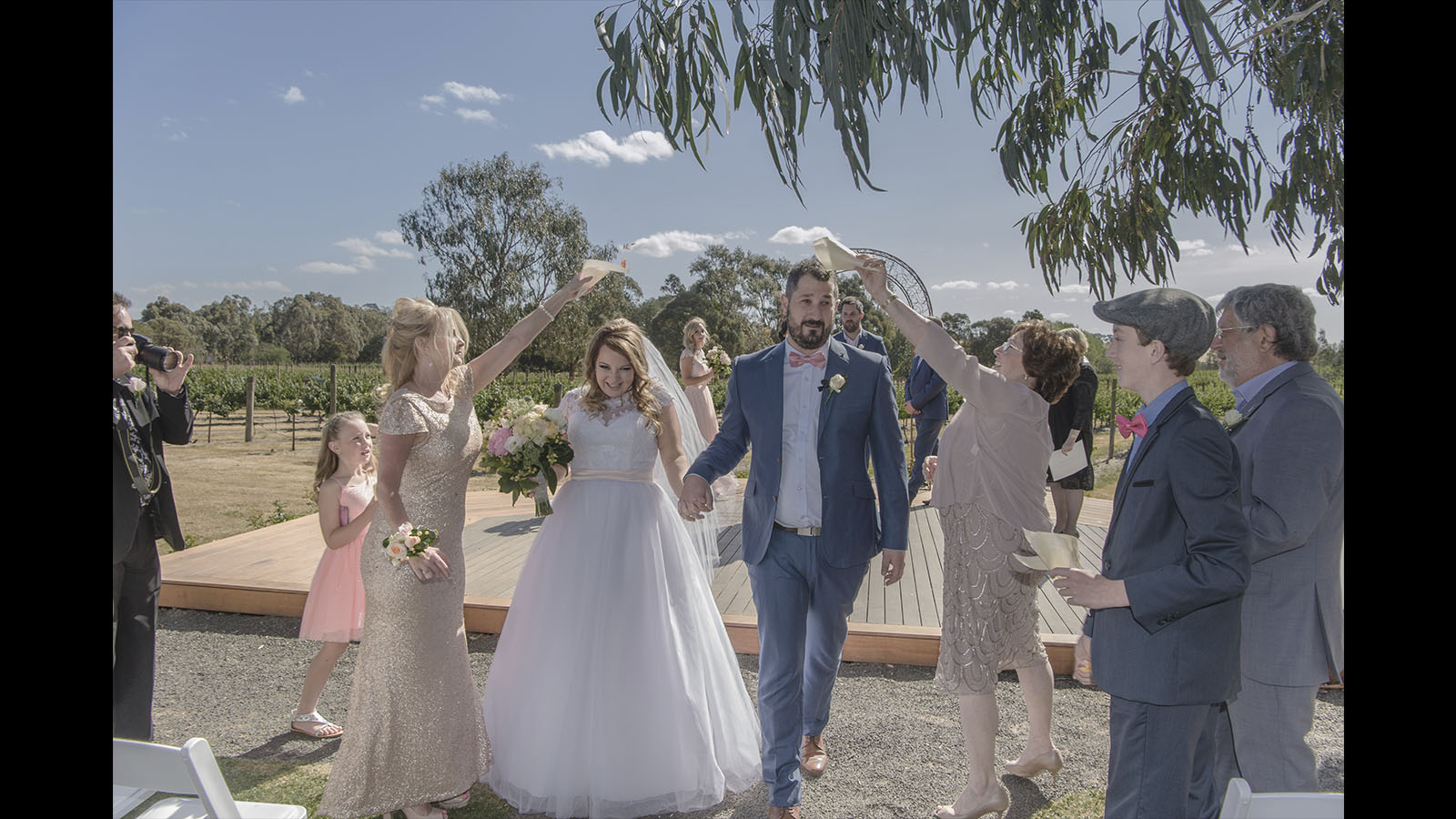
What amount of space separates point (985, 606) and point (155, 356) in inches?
129

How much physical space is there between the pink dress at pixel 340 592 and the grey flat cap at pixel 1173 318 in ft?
10.9

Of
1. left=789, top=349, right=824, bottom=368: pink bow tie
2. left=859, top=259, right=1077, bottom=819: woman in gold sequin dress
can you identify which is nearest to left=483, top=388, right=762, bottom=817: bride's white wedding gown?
left=789, top=349, right=824, bottom=368: pink bow tie

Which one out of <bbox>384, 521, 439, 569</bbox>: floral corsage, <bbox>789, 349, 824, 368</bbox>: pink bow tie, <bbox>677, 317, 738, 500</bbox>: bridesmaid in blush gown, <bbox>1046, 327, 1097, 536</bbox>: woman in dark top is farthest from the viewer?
<bbox>677, 317, 738, 500</bbox>: bridesmaid in blush gown

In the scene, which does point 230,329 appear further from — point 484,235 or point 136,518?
point 136,518

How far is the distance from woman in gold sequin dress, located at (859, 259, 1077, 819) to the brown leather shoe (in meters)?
0.52

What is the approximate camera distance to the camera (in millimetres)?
3164

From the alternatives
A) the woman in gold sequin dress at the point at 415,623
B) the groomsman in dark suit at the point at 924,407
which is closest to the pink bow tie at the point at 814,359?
the woman in gold sequin dress at the point at 415,623

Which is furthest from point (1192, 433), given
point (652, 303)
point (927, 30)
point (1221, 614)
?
point (652, 303)

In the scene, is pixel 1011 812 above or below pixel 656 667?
below

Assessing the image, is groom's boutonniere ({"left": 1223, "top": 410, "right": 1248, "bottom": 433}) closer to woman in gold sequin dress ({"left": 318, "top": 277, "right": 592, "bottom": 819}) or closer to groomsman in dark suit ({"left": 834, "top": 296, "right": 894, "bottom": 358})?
woman in gold sequin dress ({"left": 318, "top": 277, "right": 592, "bottom": 819})

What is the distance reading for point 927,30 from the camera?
9.37ft
